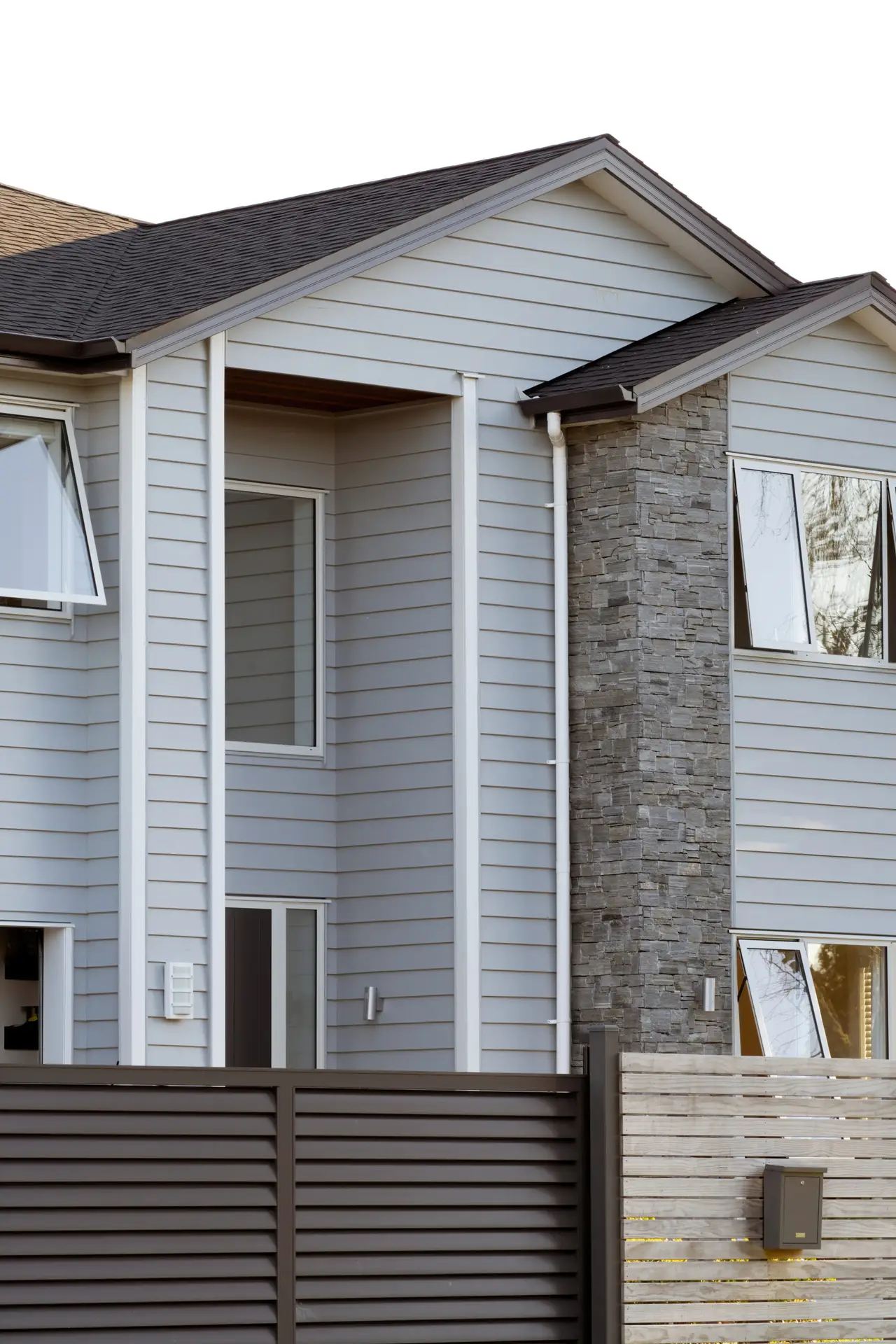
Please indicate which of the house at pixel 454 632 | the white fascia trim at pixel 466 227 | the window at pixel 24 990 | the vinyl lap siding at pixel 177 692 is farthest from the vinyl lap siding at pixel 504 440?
the window at pixel 24 990

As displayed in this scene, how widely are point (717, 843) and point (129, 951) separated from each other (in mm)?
3942

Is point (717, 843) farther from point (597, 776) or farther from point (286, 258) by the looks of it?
point (286, 258)

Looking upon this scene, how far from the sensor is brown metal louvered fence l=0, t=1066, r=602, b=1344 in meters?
9.10

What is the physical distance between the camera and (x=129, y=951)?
12.9 meters

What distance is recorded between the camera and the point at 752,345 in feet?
50.0

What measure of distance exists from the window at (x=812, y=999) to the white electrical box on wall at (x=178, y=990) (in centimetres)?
380

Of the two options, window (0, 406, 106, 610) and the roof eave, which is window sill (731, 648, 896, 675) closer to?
window (0, 406, 106, 610)

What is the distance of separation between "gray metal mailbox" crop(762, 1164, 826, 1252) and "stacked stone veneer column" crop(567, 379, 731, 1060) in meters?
3.75

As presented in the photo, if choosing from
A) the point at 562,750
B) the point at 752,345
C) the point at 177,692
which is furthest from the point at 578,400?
the point at 177,692

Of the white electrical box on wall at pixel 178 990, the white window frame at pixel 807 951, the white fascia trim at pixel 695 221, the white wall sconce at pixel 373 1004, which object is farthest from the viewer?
the white fascia trim at pixel 695 221

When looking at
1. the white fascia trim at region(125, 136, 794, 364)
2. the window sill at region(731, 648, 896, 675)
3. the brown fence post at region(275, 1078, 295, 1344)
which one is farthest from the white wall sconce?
the brown fence post at region(275, 1078, 295, 1344)

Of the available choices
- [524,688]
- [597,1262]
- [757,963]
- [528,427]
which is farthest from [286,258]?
[597,1262]

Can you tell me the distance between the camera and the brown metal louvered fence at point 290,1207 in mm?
9102

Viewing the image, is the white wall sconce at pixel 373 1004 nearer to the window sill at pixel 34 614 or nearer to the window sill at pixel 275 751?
the window sill at pixel 275 751
